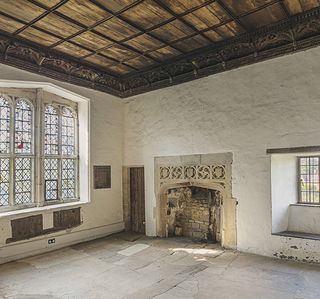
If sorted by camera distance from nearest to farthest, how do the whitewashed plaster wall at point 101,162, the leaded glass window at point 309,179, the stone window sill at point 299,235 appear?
the stone window sill at point 299,235
the leaded glass window at point 309,179
the whitewashed plaster wall at point 101,162

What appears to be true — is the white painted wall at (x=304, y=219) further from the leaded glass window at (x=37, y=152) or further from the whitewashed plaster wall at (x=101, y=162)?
the leaded glass window at (x=37, y=152)

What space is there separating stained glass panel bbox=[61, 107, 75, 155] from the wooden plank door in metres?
1.54

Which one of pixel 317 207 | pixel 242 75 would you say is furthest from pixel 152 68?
pixel 317 207

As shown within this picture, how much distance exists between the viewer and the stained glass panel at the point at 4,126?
16.1 ft

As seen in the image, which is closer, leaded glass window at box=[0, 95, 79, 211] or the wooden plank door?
leaded glass window at box=[0, 95, 79, 211]

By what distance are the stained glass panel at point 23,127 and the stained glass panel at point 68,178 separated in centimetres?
85

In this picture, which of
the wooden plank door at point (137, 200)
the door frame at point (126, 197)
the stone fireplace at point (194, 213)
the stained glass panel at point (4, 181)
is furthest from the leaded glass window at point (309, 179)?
the stained glass panel at point (4, 181)

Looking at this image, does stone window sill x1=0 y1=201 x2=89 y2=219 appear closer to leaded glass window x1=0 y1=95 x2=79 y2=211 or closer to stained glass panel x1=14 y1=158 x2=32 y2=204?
leaded glass window x1=0 y1=95 x2=79 y2=211

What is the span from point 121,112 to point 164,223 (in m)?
2.84

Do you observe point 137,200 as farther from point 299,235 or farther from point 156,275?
point 299,235

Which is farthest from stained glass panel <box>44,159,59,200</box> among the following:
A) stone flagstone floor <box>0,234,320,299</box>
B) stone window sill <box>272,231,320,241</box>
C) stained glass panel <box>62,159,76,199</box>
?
stone window sill <box>272,231,320,241</box>

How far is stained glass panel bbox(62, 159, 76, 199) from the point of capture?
226 inches

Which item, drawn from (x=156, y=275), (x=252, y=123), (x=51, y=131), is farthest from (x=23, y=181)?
(x=252, y=123)

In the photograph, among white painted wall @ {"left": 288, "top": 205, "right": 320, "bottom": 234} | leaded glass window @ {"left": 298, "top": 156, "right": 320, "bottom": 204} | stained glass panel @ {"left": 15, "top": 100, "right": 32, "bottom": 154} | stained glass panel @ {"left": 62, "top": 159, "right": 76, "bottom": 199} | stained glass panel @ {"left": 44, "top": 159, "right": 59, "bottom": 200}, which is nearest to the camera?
white painted wall @ {"left": 288, "top": 205, "right": 320, "bottom": 234}
